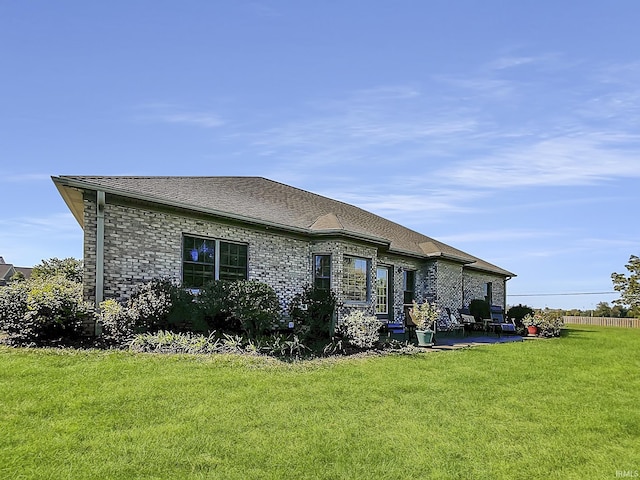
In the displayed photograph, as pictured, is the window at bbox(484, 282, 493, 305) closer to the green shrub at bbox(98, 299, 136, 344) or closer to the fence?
the fence

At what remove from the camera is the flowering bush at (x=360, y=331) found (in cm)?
1155

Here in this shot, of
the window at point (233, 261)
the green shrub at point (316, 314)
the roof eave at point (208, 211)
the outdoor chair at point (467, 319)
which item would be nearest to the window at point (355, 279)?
the roof eave at point (208, 211)

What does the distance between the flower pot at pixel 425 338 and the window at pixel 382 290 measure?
4.29 metres

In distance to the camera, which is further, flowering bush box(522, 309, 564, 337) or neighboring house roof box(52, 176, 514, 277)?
flowering bush box(522, 309, 564, 337)

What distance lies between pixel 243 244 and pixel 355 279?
3922mm

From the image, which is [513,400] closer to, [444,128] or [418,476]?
[418,476]

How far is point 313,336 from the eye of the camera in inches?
527

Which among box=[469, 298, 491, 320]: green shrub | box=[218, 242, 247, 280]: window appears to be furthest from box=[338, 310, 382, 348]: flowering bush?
box=[469, 298, 491, 320]: green shrub

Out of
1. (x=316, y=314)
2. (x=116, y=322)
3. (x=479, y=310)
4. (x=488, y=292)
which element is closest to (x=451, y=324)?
(x=479, y=310)

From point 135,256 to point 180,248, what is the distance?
1.20 meters

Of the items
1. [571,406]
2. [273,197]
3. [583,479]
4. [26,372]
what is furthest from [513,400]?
[273,197]

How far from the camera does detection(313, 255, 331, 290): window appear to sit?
571 inches

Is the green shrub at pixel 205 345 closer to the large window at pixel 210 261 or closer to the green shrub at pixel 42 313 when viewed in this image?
the green shrub at pixel 42 313

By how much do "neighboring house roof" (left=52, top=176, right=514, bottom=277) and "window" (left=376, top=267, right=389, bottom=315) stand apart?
1.01 m
